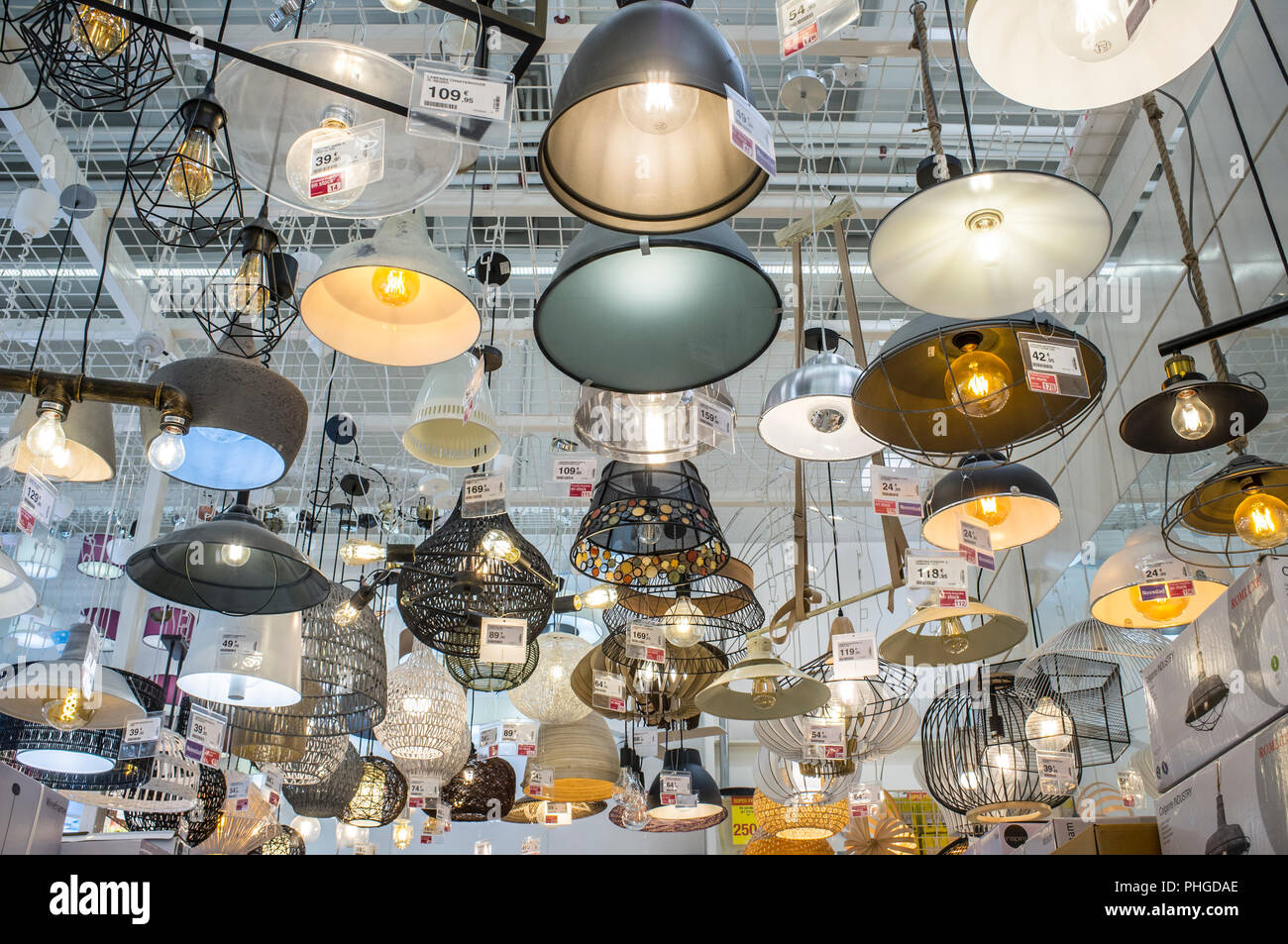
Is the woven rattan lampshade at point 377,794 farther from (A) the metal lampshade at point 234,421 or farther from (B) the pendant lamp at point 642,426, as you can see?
(B) the pendant lamp at point 642,426

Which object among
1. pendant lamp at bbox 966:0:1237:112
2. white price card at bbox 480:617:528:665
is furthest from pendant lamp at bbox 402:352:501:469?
pendant lamp at bbox 966:0:1237:112

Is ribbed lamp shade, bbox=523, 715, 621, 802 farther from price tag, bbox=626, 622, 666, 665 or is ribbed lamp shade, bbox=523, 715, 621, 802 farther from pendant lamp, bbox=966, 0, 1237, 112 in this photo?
pendant lamp, bbox=966, 0, 1237, 112

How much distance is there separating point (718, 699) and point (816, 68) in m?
3.98

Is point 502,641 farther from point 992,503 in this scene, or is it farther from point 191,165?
point 191,165

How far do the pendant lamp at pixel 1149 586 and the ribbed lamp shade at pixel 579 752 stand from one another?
3.44 meters

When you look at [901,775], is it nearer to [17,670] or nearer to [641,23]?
[17,670]

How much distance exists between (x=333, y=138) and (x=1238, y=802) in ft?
7.90

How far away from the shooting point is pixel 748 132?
177cm

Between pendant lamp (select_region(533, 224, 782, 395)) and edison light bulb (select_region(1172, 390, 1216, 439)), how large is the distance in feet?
4.68

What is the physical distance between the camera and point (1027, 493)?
3479 mm

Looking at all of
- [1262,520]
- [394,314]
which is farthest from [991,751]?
[394,314]

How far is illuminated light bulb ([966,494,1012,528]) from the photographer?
142 inches

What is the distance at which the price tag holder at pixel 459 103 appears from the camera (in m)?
2.16
